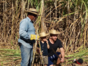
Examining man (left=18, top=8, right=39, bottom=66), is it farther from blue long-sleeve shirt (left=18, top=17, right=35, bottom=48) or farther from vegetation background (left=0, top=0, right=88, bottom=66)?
vegetation background (left=0, top=0, right=88, bottom=66)

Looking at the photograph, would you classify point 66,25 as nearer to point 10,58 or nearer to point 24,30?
point 10,58

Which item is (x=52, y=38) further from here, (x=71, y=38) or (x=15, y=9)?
(x=15, y=9)

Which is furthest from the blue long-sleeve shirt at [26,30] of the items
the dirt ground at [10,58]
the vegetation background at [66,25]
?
the vegetation background at [66,25]

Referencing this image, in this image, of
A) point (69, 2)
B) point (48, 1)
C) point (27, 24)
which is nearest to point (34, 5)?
point (48, 1)

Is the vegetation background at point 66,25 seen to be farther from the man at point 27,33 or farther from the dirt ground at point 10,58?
the man at point 27,33

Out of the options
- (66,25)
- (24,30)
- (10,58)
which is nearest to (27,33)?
(24,30)

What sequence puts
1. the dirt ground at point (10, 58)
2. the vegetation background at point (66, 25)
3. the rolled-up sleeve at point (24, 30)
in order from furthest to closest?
1. the vegetation background at point (66, 25)
2. the dirt ground at point (10, 58)
3. the rolled-up sleeve at point (24, 30)

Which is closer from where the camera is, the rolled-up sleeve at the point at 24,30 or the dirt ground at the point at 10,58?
the rolled-up sleeve at the point at 24,30

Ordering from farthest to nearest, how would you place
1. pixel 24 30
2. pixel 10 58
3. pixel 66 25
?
pixel 66 25 < pixel 10 58 < pixel 24 30

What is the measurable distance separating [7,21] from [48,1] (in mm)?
1608

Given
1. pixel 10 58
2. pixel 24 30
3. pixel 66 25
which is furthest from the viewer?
pixel 66 25

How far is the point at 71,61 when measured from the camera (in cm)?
340

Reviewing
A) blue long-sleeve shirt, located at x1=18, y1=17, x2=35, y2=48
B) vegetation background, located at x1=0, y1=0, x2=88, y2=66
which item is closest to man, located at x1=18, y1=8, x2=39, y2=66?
blue long-sleeve shirt, located at x1=18, y1=17, x2=35, y2=48

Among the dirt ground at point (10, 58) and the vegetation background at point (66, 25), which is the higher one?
the vegetation background at point (66, 25)
